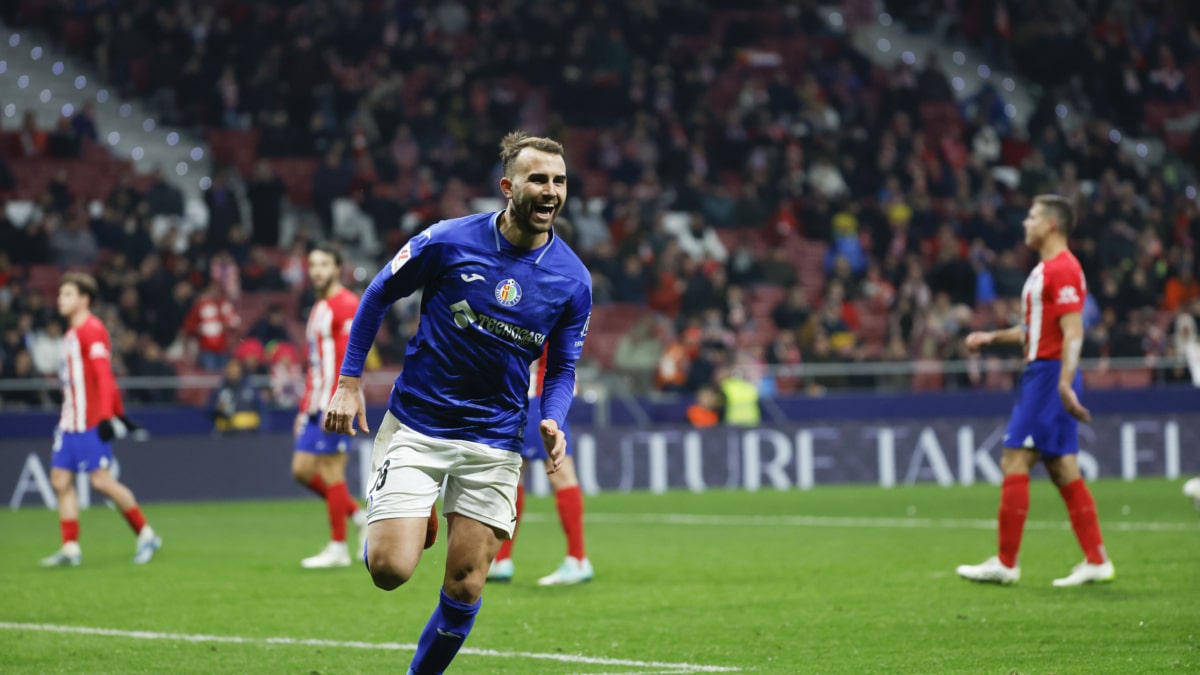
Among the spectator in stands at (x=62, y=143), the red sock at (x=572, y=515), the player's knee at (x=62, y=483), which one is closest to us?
the red sock at (x=572, y=515)

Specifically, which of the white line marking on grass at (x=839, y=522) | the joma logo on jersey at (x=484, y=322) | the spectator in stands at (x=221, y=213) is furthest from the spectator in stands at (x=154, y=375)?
the joma logo on jersey at (x=484, y=322)

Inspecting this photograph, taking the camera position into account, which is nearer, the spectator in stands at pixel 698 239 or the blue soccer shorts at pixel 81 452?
the blue soccer shorts at pixel 81 452

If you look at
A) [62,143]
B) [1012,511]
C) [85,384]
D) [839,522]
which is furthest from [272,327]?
[1012,511]

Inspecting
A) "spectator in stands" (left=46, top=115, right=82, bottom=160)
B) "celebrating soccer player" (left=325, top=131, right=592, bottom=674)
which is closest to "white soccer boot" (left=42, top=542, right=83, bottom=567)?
"celebrating soccer player" (left=325, top=131, right=592, bottom=674)

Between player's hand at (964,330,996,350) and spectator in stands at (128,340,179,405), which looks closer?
player's hand at (964,330,996,350)

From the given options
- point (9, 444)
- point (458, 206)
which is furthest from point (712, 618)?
point (458, 206)

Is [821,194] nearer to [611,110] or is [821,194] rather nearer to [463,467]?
[611,110]

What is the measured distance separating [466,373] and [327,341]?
19.7 feet

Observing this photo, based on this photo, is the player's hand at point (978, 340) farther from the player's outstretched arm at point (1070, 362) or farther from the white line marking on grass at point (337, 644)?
the white line marking on grass at point (337, 644)

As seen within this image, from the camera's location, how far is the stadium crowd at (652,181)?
23.4 meters

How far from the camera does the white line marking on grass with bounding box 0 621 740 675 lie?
7469 millimetres

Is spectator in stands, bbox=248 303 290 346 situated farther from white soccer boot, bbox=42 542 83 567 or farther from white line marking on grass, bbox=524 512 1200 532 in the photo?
white soccer boot, bbox=42 542 83 567

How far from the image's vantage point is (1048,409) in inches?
400

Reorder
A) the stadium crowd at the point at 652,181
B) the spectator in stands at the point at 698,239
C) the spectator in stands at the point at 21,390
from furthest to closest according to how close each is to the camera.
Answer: the spectator in stands at the point at 698,239 → the stadium crowd at the point at 652,181 → the spectator in stands at the point at 21,390
